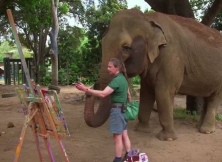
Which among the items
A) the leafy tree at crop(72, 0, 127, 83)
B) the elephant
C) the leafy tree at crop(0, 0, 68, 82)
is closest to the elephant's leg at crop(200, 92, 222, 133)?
the elephant

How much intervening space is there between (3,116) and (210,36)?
586 cm

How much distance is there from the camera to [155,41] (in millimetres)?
5824

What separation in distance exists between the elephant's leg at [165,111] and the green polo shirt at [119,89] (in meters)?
1.93

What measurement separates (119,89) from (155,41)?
1910 mm

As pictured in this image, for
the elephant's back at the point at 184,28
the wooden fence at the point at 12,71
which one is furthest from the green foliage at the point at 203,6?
the wooden fence at the point at 12,71

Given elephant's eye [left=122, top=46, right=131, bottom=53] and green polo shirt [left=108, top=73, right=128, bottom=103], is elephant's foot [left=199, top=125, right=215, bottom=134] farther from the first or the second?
green polo shirt [left=108, top=73, right=128, bottom=103]

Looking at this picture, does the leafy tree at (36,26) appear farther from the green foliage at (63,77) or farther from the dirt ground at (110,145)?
the dirt ground at (110,145)

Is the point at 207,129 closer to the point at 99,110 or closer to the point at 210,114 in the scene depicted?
the point at 210,114

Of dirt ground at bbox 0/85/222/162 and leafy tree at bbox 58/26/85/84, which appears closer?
dirt ground at bbox 0/85/222/162

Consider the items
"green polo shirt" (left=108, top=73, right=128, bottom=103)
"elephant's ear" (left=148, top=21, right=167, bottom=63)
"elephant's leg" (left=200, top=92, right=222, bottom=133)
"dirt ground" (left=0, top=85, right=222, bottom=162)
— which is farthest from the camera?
"elephant's leg" (left=200, top=92, right=222, bottom=133)

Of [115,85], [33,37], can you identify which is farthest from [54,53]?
[115,85]

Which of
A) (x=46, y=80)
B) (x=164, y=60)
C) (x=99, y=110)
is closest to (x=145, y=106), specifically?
Result: (x=164, y=60)

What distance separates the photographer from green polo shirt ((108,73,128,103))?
4.21 m

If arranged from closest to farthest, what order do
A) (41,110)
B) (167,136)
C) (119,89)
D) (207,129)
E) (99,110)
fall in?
(41,110), (119,89), (99,110), (167,136), (207,129)
